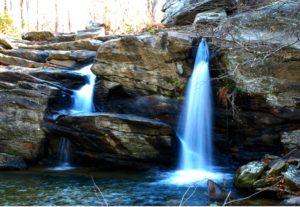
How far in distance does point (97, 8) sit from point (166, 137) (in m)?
26.9

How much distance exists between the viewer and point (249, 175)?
26.3 feet

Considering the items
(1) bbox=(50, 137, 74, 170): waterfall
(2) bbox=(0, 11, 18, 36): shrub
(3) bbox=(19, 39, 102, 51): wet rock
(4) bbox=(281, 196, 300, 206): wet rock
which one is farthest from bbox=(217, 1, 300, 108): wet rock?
(2) bbox=(0, 11, 18, 36): shrub

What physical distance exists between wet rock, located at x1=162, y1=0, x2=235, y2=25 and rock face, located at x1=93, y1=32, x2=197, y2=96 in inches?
135

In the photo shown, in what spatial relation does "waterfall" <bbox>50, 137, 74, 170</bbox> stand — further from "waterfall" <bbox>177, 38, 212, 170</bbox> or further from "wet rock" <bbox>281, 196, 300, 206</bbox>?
"wet rock" <bbox>281, 196, 300, 206</bbox>

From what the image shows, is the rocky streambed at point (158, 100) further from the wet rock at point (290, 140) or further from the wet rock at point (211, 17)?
the wet rock at point (211, 17)

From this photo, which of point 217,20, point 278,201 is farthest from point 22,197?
point 217,20

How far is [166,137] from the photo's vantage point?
34.1ft

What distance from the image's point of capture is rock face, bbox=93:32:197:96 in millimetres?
11359

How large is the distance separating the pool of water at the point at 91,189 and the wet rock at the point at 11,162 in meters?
0.41

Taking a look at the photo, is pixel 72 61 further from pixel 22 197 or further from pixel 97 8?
pixel 97 8

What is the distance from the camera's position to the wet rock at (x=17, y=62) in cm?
1369

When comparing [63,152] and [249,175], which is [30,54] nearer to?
[63,152]

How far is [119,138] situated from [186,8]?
7.38 m

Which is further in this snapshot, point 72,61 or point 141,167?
point 72,61
